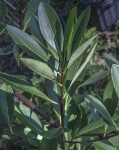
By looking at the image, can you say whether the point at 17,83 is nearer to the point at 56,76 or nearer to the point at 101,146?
the point at 56,76

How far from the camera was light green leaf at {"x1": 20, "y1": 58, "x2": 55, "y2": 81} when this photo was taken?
0.39 m

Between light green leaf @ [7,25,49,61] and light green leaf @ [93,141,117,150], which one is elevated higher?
light green leaf @ [7,25,49,61]

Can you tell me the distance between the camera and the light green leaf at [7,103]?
52cm

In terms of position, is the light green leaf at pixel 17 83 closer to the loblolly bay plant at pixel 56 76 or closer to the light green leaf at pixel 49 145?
the loblolly bay plant at pixel 56 76

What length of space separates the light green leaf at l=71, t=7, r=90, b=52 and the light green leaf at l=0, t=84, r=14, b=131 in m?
0.18

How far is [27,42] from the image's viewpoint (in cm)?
44

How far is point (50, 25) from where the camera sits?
444mm

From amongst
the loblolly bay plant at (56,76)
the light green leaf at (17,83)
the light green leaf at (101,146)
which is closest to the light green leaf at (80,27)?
the loblolly bay plant at (56,76)

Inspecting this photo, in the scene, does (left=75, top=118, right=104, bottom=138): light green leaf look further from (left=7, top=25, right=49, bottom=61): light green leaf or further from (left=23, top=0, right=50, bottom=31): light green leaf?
(left=23, top=0, right=50, bottom=31): light green leaf

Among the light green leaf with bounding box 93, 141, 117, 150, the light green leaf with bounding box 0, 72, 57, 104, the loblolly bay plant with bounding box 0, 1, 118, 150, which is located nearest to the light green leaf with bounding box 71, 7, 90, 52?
the loblolly bay plant with bounding box 0, 1, 118, 150

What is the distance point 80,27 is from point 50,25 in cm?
6

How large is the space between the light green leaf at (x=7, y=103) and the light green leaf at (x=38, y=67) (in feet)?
0.41

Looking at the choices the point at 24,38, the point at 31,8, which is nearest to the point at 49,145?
the point at 24,38

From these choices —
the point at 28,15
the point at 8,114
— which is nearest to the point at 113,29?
the point at 28,15
